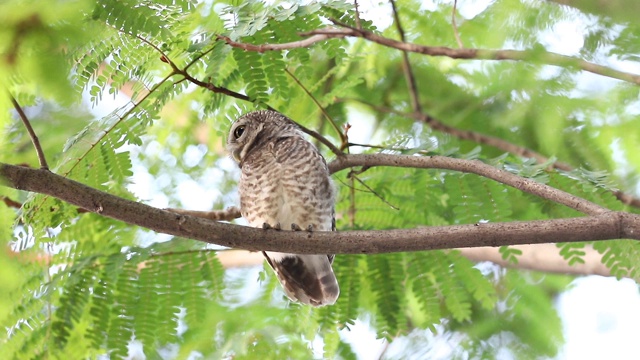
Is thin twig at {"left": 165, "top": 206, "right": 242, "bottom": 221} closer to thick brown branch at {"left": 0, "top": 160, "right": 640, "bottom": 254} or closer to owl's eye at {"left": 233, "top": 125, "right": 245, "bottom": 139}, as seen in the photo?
owl's eye at {"left": 233, "top": 125, "right": 245, "bottom": 139}

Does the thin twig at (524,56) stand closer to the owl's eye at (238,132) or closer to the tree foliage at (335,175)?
the tree foliage at (335,175)

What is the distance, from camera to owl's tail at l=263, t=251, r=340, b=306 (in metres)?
3.38

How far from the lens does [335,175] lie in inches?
149

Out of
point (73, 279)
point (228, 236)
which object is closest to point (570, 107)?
point (228, 236)

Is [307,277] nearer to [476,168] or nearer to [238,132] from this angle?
→ [238,132]

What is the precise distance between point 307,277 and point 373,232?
998mm

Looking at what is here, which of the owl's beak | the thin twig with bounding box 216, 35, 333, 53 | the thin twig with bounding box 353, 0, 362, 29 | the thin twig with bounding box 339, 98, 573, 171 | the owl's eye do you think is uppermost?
the thin twig with bounding box 339, 98, 573, 171

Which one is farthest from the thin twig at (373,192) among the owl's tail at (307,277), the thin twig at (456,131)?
the thin twig at (456,131)

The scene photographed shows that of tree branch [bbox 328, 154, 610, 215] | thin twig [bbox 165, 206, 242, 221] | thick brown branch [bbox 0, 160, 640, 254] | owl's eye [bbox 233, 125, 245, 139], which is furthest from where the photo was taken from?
owl's eye [bbox 233, 125, 245, 139]

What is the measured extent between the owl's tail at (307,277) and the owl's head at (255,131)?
22.2 inches

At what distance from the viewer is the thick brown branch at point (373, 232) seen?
92.7 inches

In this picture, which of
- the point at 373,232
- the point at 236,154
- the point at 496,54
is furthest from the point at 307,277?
the point at 496,54

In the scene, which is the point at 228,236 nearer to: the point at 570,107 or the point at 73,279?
the point at 73,279

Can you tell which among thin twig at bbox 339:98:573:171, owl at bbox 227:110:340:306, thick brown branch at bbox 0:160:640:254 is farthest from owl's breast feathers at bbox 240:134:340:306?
thin twig at bbox 339:98:573:171
